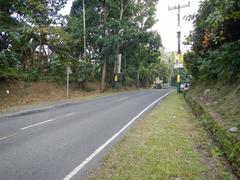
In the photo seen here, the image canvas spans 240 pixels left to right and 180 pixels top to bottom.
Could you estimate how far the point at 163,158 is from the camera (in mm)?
6445

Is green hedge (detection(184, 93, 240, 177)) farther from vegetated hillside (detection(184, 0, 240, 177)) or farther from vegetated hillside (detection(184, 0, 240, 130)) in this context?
vegetated hillside (detection(184, 0, 240, 130))

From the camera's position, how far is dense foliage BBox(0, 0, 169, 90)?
22672 millimetres

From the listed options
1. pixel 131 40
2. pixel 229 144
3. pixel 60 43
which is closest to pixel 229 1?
pixel 229 144

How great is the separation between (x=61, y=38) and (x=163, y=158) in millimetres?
24634

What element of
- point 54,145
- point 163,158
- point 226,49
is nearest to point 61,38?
point 226,49

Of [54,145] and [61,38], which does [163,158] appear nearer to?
[54,145]

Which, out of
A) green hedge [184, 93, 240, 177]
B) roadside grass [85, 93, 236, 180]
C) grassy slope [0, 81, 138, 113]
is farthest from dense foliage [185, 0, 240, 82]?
grassy slope [0, 81, 138, 113]

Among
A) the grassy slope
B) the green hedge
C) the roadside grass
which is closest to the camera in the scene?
the roadside grass

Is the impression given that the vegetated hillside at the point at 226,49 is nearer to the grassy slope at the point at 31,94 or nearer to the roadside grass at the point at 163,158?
the roadside grass at the point at 163,158

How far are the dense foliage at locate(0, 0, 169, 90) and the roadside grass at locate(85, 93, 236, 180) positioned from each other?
607 inches

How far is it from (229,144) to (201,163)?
2.67 ft

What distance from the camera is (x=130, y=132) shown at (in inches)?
376

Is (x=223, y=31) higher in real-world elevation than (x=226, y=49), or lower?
higher

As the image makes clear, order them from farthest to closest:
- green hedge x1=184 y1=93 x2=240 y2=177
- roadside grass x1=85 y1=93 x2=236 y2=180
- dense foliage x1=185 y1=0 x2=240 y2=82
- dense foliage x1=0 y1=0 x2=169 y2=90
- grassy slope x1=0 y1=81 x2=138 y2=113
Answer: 1. dense foliage x1=0 y1=0 x2=169 y2=90
2. grassy slope x1=0 y1=81 x2=138 y2=113
3. dense foliage x1=185 y1=0 x2=240 y2=82
4. green hedge x1=184 y1=93 x2=240 y2=177
5. roadside grass x1=85 y1=93 x2=236 y2=180
